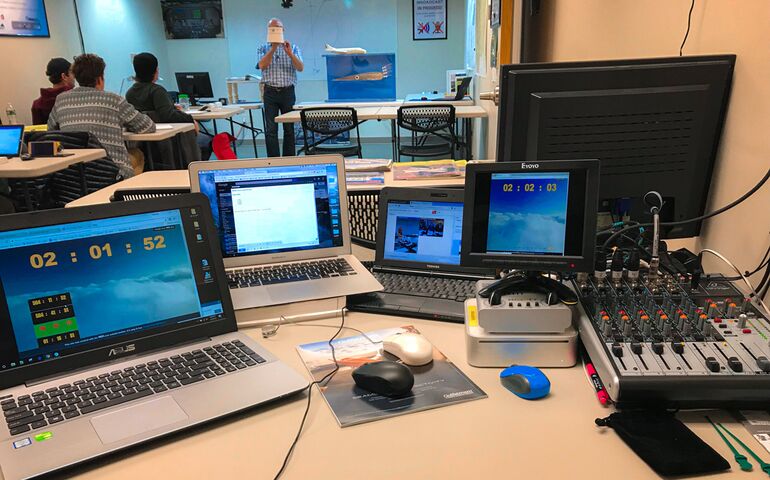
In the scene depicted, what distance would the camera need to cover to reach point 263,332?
1.14m

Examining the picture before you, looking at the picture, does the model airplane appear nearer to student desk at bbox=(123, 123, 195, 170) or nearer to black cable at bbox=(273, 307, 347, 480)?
student desk at bbox=(123, 123, 195, 170)

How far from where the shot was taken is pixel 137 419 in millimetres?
815

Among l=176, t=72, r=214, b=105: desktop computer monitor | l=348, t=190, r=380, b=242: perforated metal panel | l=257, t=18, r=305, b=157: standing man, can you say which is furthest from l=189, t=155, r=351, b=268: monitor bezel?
l=176, t=72, r=214, b=105: desktop computer monitor

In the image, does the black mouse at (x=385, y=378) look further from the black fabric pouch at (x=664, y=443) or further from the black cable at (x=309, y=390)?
the black fabric pouch at (x=664, y=443)

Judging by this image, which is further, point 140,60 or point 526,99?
point 140,60

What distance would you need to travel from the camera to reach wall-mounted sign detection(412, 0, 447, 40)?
7176 millimetres

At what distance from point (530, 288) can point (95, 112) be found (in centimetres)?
378

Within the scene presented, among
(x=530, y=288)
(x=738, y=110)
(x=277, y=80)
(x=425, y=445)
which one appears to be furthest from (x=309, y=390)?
(x=277, y=80)

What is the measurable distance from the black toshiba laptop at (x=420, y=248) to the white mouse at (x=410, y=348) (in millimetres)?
242

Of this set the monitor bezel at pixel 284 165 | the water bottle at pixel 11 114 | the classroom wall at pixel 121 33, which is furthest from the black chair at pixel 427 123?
the classroom wall at pixel 121 33

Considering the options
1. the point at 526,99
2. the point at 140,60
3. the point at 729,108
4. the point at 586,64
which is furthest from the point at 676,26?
the point at 140,60

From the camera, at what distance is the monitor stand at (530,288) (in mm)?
967

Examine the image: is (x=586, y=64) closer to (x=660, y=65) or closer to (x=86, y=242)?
(x=660, y=65)

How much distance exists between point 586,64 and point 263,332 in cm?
90
